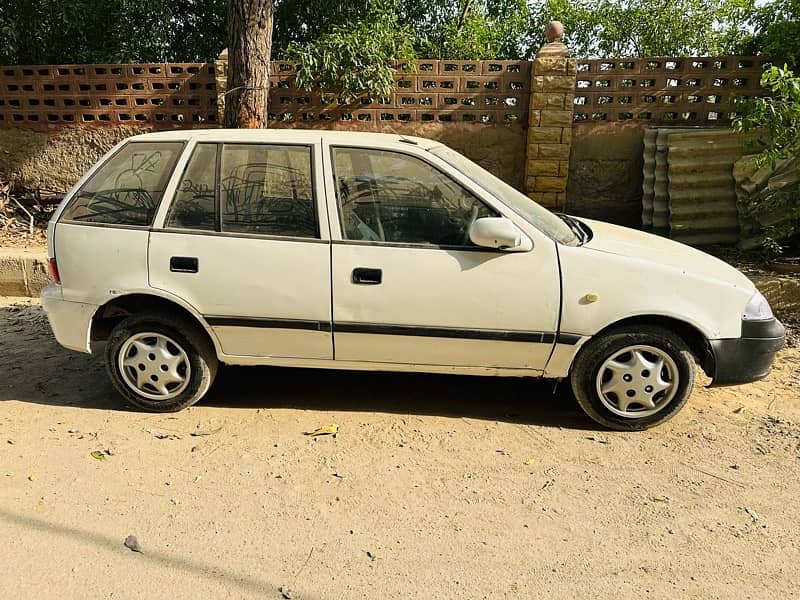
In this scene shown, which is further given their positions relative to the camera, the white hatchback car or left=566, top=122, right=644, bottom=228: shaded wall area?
left=566, top=122, right=644, bottom=228: shaded wall area

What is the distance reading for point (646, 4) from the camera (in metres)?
9.62

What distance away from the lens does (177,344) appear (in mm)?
3947

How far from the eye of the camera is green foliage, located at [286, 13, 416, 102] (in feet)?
24.2

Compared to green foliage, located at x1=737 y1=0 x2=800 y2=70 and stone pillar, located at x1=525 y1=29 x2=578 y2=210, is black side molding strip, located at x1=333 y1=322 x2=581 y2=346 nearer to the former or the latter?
stone pillar, located at x1=525 y1=29 x2=578 y2=210

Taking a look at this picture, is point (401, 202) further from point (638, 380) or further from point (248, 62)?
point (248, 62)

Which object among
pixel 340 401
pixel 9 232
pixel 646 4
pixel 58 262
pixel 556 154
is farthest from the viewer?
pixel 646 4

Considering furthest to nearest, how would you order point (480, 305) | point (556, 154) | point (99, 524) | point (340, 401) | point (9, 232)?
1. point (9, 232)
2. point (556, 154)
3. point (340, 401)
4. point (480, 305)
5. point (99, 524)

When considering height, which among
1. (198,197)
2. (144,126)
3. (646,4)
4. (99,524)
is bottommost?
(99,524)

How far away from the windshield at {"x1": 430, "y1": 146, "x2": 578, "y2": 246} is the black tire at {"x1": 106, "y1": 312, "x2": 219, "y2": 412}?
1.77m

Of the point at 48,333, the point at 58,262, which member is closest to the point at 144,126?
the point at 48,333

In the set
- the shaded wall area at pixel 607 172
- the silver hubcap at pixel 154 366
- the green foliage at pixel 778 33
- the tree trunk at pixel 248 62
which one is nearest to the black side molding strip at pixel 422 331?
the silver hubcap at pixel 154 366

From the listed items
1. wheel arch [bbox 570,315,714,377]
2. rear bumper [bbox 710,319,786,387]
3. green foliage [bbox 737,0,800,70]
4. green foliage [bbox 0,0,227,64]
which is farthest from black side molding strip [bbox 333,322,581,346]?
green foliage [bbox 0,0,227,64]

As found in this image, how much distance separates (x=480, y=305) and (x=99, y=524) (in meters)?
2.14

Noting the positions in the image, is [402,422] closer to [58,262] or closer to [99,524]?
[99,524]
